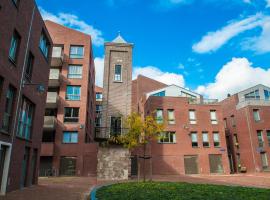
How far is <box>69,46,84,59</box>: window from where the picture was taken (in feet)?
102

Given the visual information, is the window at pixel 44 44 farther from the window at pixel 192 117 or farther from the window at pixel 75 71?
the window at pixel 192 117

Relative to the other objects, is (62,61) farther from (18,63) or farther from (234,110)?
(234,110)

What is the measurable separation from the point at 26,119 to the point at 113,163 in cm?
933

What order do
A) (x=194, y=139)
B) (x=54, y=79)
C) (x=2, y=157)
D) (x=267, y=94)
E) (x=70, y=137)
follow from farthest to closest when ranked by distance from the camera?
(x=267, y=94) < (x=194, y=139) < (x=54, y=79) < (x=70, y=137) < (x=2, y=157)

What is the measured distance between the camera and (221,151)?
31594mm

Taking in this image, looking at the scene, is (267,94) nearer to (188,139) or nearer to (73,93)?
(188,139)

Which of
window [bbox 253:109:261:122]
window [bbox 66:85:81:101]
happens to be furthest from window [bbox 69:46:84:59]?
window [bbox 253:109:261:122]

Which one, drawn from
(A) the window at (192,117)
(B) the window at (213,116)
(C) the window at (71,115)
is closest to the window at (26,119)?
(C) the window at (71,115)

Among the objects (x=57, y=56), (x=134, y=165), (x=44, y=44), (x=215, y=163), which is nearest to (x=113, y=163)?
(x=134, y=165)

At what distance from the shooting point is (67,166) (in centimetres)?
2752

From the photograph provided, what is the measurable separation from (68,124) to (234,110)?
24.8m

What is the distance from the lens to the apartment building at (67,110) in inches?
1078

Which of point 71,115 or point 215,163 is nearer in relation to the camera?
point 71,115

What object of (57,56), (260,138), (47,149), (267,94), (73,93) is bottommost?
(47,149)
